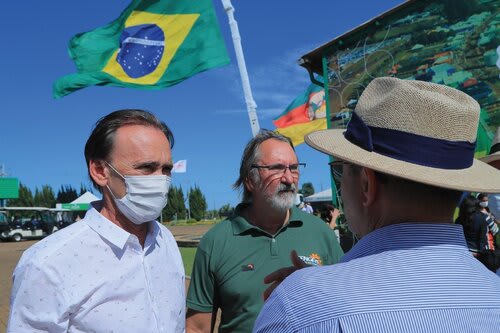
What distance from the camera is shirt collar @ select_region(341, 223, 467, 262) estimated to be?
44.5 inches

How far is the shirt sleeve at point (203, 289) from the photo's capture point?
8.75ft

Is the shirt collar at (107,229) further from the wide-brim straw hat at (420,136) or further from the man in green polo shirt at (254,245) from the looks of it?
the wide-brim straw hat at (420,136)

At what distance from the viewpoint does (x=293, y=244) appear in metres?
2.80

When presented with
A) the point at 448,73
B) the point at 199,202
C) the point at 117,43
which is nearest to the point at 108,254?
the point at 117,43

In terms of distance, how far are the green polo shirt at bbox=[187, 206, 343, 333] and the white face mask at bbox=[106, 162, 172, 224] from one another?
510 millimetres

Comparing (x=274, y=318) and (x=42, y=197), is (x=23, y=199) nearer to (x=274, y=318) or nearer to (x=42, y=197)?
(x=42, y=197)

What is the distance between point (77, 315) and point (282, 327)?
112 centimetres

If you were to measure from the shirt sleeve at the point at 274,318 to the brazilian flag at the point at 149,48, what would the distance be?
6.82 m

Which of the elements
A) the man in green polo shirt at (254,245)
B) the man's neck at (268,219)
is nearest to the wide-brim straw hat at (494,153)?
the man in green polo shirt at (254,245)

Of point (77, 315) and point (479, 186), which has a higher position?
point (479, 186)

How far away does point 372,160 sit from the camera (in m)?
1.15

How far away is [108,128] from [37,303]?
894 mm

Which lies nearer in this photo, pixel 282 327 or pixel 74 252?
pixel 282 327

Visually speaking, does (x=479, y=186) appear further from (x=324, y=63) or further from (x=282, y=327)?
(x=324, y=63)
